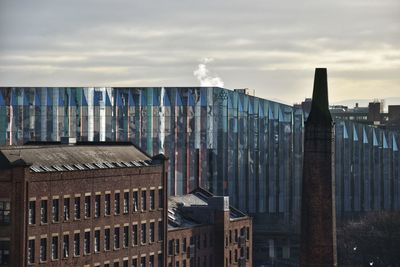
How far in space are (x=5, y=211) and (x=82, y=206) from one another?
11.6 m

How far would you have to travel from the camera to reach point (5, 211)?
128m

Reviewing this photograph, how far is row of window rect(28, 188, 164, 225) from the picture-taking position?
132m

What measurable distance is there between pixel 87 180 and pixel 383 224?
6053 cm

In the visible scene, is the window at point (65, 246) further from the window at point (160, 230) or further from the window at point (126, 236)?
the window at point (160, 230)

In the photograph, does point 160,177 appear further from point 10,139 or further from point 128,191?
point 10,139

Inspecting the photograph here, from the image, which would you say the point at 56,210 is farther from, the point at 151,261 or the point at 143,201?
the point at 151,261

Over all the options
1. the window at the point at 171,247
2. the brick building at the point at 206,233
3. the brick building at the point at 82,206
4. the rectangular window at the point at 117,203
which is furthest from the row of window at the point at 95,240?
the brick building at the point at 206,233

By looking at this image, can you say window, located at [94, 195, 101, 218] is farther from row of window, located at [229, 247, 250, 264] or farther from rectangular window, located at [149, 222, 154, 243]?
row of window, located at [229, 247, 250, 264]

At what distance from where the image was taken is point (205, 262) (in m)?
163

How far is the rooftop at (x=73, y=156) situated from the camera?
132 meters

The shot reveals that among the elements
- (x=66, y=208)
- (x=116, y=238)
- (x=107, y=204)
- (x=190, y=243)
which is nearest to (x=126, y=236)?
(x=116, y=238)

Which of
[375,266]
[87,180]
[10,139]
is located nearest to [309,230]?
[87,180]

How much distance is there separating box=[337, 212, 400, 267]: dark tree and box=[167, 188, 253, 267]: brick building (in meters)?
16.9

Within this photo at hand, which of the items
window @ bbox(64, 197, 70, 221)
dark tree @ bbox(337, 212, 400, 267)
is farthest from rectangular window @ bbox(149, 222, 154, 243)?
dark tree @ bbox(337, 212, 400, 267)
